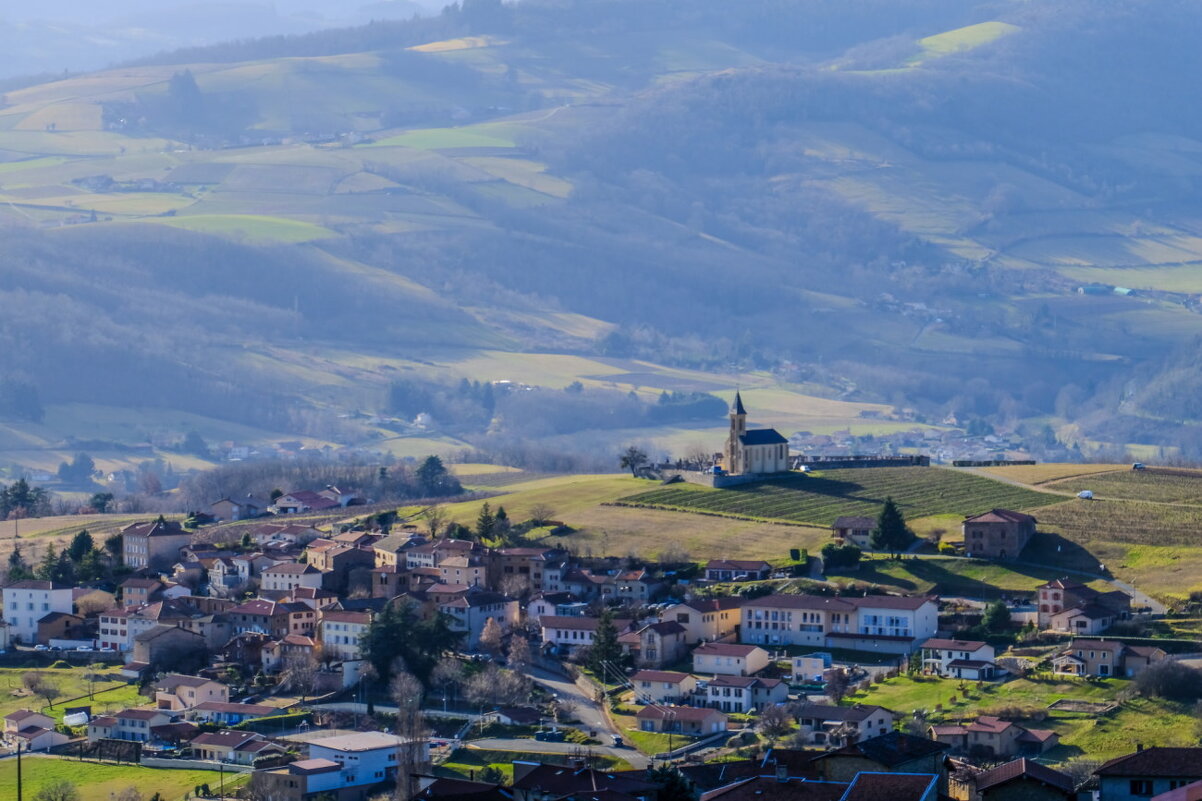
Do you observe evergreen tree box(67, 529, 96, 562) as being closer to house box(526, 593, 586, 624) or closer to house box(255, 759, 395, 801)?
house box(526, 593, 586, 624)

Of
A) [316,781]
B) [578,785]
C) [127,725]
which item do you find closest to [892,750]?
[578,785]

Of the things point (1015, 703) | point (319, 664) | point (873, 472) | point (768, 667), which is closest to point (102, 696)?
point (319, 664)

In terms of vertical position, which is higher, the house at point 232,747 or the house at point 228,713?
the house at point 228,713

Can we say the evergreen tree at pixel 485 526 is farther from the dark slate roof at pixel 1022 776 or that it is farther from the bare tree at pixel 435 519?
the dark slate roof at pixel 1022 776

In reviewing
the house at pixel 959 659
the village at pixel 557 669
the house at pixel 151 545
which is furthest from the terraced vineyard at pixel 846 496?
the house at pixel 959 659

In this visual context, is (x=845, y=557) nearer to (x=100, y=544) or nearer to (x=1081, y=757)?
(x=1081, y=757)

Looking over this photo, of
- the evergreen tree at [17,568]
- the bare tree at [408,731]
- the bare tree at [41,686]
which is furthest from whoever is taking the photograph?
the evergreen tree at [17,568]
